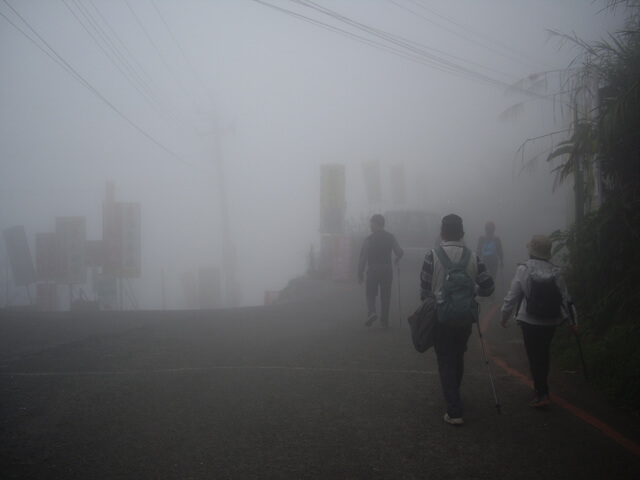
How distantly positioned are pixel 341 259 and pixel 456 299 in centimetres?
1520

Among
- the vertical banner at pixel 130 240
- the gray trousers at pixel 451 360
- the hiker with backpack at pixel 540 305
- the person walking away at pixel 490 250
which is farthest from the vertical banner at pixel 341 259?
the gray trousers at pixel 451 360

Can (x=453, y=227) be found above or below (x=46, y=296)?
above

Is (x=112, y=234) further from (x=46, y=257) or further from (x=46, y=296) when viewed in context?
(x=46, y=296)

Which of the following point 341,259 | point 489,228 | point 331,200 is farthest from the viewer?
point 331,200

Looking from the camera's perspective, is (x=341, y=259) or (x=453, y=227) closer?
(x=453, y=227)

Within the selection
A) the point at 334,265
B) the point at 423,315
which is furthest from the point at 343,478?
the point at 334,265

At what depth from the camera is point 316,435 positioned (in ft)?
14.0

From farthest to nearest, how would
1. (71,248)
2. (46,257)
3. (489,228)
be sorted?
(46,257), (71,248), (489,228)

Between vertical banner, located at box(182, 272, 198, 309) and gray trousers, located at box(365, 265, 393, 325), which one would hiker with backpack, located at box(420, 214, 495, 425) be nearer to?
gray trousers, located at box(365, 265, 393, 325)

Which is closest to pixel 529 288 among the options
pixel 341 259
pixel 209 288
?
pixel 341 259

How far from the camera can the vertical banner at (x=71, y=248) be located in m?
22.3

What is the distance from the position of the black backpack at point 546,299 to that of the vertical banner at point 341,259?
1453 cm

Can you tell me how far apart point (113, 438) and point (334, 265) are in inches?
620

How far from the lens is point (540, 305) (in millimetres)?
4746
